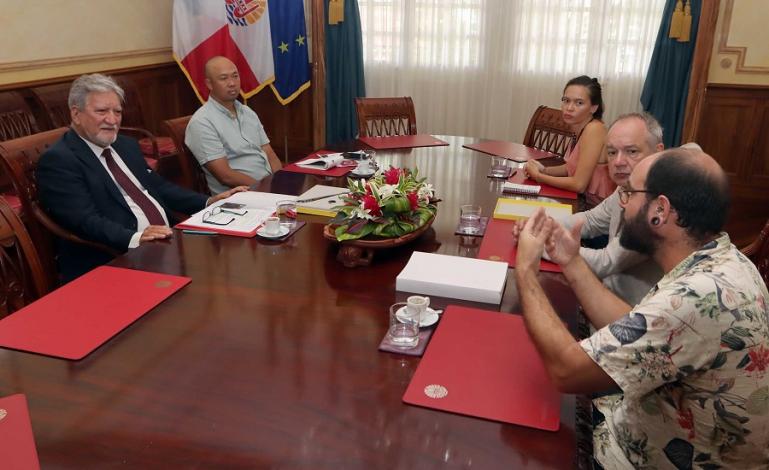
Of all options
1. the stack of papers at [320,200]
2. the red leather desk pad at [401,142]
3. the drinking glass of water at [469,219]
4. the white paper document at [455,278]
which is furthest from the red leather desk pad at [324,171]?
the white paper document at [455,278]

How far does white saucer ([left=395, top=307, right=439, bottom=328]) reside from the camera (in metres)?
1.38

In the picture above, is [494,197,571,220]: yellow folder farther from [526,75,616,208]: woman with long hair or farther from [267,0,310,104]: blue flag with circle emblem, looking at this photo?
[267,0,310,104]: blue flag with circle emblem

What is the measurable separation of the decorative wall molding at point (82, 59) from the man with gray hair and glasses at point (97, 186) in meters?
1.79

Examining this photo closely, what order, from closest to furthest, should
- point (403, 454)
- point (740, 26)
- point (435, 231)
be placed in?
1. point (403, 454)
2. point (435, 231)
3. point (740, 26)

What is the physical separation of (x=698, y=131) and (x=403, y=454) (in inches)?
178

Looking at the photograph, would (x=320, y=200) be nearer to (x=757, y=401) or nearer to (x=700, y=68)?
(x=757, y=401)

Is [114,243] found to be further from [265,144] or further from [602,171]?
[602,171]

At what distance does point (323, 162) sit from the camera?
2879 millimetres

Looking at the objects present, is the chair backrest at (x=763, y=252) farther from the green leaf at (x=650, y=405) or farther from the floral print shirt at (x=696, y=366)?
the green leaf at (x=650, y=405)

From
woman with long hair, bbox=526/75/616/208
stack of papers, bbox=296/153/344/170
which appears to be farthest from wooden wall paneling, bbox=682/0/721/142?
stack of papers, bbox=296/153/344/170

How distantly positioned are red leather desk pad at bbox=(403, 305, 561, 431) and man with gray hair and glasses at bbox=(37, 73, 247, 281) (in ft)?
3.46

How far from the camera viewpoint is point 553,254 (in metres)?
1.67

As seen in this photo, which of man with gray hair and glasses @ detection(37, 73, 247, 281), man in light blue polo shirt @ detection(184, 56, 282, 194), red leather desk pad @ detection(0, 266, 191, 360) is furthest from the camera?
Answer: man in light blue polo shirt @ detection(184, 56, 282, 194)

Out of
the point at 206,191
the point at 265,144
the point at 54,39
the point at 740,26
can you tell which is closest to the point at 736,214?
the point at 740,26
